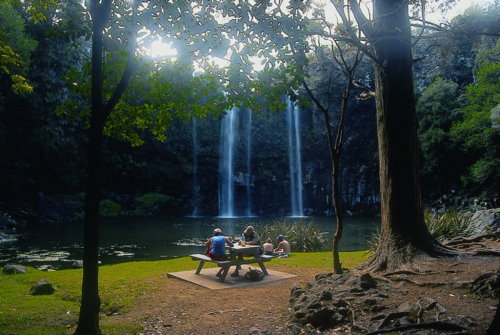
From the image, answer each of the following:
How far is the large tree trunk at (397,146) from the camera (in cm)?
820

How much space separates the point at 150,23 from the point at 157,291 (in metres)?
5.52

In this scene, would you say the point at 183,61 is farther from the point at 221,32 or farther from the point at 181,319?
the point at 181,319

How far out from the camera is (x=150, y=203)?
4791 cm

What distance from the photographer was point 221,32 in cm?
612

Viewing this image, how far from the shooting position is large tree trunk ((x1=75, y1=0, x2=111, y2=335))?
5.56 metres

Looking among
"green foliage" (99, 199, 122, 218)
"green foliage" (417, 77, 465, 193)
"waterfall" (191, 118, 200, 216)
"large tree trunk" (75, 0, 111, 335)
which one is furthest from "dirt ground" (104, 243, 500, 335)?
"waterfall" (191, 118, 200, 216)

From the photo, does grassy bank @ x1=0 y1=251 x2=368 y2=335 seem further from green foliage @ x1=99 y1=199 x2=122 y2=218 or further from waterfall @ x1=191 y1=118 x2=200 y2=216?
waterfall @ x1=191 y1=118 x2=200 y2=216

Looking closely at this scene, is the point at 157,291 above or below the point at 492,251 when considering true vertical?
below

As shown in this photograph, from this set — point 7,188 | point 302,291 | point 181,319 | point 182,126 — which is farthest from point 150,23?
point 182,126

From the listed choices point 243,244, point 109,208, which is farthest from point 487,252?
point 109,208

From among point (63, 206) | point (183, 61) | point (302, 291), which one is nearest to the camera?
point (183, 61)

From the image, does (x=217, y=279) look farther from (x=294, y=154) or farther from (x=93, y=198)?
(x=294, y=154)

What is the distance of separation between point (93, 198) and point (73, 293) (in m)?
4.39

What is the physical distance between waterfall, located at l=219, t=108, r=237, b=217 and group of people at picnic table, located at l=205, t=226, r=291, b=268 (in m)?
35.6
